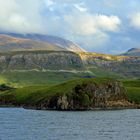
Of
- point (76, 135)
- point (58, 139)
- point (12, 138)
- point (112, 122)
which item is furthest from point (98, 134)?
point (112, 122)

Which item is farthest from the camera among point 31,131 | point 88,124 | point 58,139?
point 88,124

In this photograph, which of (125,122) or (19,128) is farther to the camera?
(125,122)

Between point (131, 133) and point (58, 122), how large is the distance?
131 ft

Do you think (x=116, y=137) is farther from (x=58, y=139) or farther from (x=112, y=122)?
(x=112, y=122)

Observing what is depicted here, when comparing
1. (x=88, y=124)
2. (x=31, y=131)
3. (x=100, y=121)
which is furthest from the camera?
(x=100, y=121)

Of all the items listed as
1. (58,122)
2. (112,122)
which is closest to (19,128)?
(58,122)

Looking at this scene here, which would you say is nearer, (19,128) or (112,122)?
(19,128)

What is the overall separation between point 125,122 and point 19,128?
35694 mm

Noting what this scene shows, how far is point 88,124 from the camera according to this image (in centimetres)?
14100

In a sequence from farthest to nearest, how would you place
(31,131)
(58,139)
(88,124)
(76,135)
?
1. (88,124)
2. (31,131)
3. (76,135)
4. (58,139)

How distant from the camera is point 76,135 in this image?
365 ft

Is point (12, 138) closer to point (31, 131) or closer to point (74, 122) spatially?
point (31, 131)

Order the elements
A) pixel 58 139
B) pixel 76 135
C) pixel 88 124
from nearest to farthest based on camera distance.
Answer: pixel 58 139, pixel 76 135, pixel 88 124

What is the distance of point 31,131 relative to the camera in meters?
122
